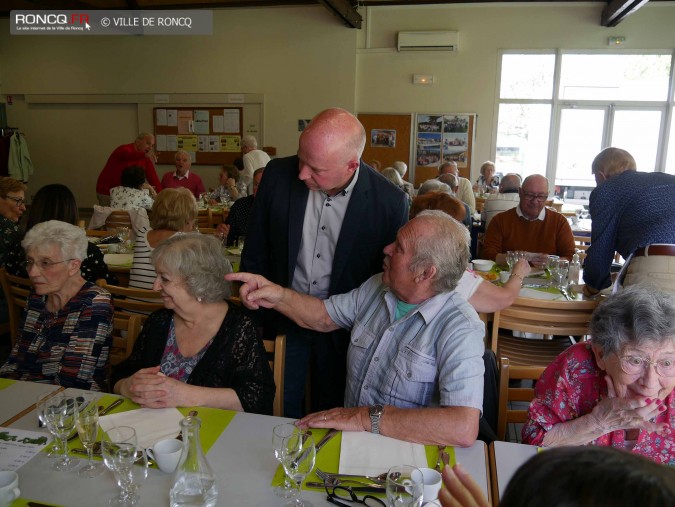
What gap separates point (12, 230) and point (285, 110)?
6747 millimetres

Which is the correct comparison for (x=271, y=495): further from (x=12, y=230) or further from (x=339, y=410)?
(x=12, y=230)

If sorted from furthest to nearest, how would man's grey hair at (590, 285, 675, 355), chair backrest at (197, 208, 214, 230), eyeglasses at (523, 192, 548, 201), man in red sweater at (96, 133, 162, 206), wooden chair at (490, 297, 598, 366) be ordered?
man in red sweater at (96, 133, 162, 206) < chair backrest at (197, 208, 214, 230) < eyeglasses at (523, 192, 548, 201) < wooden chair at (490, 297, 598, 366) < man's grey hair at (590, 285, 675, 355)

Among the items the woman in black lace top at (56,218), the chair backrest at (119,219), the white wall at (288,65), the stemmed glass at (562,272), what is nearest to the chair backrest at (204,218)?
the chair backrest at (119,219)

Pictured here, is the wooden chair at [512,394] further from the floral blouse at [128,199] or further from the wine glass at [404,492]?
the floral blouse at [128,199]

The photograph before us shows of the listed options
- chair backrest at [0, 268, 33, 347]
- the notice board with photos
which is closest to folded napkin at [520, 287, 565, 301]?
chair backrest at [0, 268, 33, 347]

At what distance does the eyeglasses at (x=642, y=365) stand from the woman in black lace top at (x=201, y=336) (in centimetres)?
122

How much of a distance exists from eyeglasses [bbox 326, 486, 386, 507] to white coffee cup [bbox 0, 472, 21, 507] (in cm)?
79

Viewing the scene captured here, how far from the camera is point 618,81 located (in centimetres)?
927

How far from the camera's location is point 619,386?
1638mm

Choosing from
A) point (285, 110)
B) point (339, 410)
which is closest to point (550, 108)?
point (285, 110)

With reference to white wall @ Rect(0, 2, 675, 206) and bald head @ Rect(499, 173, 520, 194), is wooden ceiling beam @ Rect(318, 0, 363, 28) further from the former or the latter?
bald head @ Rect(499, 173, 520, 194)

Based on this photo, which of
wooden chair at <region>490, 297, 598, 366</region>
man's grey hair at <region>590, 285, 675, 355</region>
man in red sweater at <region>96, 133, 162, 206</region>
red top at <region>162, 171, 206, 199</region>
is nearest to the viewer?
man's grey hair at <region>590, 285, 675, 355</region>

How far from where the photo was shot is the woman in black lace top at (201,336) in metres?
2.04

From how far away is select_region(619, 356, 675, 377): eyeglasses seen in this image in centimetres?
157
